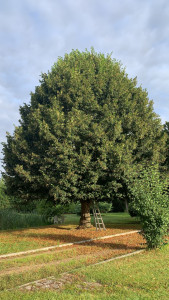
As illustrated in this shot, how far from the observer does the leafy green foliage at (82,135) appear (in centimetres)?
1681

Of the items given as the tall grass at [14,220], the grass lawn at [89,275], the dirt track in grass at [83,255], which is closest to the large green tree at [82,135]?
the tall grass at [14,220]

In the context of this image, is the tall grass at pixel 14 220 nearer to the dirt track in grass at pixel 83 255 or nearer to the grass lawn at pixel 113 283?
the dirt track in grass at pixel 83 255

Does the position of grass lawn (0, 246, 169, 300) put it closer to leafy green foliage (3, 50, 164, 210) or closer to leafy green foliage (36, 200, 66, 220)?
leafy green foliage (3, 50, 164, 210)

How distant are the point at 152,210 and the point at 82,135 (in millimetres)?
7948

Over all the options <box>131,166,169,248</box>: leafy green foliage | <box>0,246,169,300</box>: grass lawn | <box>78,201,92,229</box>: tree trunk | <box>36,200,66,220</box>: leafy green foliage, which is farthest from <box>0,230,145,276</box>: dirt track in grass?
<box>36,200,66,220</box>: leafy green foliage

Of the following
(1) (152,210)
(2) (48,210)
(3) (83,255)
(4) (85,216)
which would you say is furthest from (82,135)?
(2) (48,210)

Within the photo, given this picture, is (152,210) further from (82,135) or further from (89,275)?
(82,135)

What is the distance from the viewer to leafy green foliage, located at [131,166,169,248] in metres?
10.8

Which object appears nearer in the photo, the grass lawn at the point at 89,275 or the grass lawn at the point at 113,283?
the grass lawn at the point at 113,283

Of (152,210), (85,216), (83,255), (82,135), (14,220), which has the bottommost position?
(83,255)

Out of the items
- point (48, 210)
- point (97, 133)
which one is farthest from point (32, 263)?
point (48, 210)

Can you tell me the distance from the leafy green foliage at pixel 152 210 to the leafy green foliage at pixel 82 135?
515 cm

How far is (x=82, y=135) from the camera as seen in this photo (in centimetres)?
1747

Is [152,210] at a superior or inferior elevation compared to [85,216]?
superior
